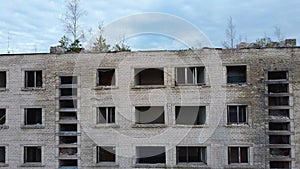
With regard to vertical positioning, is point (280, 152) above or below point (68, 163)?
above

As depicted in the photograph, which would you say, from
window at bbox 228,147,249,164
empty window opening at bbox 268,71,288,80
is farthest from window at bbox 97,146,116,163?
empty window opening at bbox 268,71,288,80

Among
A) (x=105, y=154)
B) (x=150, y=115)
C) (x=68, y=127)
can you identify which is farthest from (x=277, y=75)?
(x=68, y=127)

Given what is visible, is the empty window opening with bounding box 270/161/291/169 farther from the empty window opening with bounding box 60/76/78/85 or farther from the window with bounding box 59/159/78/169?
the empty window opening with bounding box 60/76/78/85

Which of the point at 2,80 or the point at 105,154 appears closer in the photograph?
the point at 105,154

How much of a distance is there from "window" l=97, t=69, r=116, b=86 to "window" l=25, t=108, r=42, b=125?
12.7 ft

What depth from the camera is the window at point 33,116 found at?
18.8 metres

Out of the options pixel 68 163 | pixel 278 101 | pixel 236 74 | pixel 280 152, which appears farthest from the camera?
pixel 68 163

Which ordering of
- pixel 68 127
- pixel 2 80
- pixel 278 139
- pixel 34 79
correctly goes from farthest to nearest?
pixel 2 80 < pixel 34 79 < pixel 68 127 < pixel 278 139

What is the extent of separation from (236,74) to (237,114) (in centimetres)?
221

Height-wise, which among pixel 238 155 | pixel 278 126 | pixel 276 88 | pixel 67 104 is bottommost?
pixel 238 155

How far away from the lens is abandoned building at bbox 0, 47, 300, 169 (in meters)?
17.3

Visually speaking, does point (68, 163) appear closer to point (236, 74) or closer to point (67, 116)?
point (67, 116)

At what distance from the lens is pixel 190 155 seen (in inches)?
721

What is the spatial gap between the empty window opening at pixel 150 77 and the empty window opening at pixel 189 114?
1.94m
